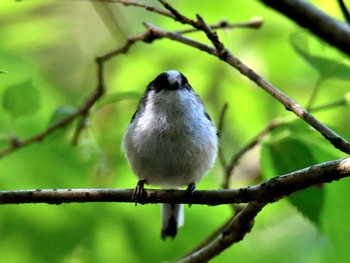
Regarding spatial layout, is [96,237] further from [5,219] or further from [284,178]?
[284,178]

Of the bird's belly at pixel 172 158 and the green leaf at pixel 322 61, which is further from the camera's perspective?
the bird's belly at pixel 172 158

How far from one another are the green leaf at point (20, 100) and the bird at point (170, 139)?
1.67ft

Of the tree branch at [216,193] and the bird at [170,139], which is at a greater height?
the tree branch at [216,193]

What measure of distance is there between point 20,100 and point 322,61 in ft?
3.75

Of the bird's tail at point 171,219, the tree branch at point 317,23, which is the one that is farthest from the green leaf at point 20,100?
the tree branch at point 317,23

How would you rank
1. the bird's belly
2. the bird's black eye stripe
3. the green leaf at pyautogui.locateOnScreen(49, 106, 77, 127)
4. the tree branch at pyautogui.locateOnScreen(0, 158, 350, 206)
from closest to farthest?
the tree branch at pyautogui.locateOnScreen(0, 158, 350, 206)
the green leaf at pyautogui.locateOnScreen(49, 106, 77, 127)
the bird's belly
the bird's black eye stripe

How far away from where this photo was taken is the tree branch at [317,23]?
125cm

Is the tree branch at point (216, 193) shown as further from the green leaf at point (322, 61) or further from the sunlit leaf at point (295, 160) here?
the green leaf at point (322, 61)

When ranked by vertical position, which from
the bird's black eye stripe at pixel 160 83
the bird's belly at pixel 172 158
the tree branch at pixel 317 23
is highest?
the tree branch at pixel 317 23

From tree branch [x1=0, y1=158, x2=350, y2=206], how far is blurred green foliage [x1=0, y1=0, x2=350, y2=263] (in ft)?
0.93

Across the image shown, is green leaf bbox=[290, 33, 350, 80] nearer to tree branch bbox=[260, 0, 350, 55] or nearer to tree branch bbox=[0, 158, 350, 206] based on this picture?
tree branch bbox=[0, 158, 350, 206]

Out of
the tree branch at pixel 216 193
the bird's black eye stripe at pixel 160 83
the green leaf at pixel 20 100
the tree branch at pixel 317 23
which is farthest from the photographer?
the bird's black eye stripe at pixel 160 83

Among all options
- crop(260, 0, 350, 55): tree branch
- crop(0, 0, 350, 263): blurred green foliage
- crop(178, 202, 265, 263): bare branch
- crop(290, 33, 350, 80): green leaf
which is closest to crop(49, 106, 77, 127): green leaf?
crop(0, 0, 350, 263): blurred green foliage

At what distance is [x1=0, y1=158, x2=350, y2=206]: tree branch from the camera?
5.38 feet
